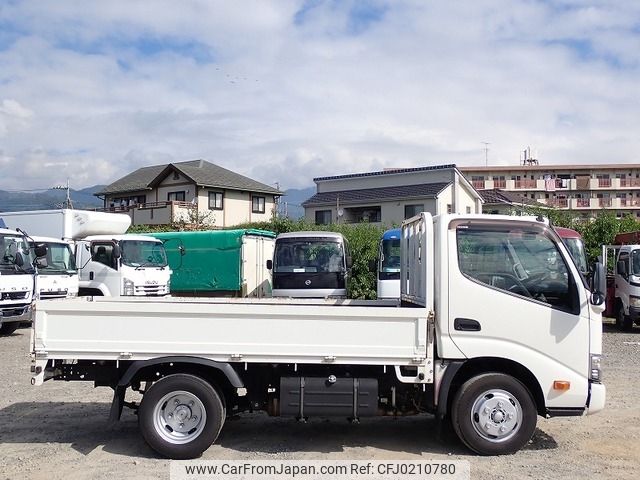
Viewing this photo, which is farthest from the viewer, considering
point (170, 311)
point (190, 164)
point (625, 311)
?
point (190, 164)

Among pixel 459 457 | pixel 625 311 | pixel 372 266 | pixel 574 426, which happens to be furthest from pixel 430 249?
pixel 372 266

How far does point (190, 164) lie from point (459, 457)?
138ft

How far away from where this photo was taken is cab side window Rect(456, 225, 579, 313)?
5930mm

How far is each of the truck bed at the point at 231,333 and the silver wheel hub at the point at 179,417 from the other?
1.42 ft

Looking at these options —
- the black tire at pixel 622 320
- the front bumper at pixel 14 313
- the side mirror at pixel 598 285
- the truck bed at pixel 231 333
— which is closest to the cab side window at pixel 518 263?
the side mirror at pixel 598 285

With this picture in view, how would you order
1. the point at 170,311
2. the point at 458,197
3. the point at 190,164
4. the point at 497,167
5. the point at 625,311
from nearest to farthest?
the point at 170,311 → the point at 625,311 → the point at 458,197 → the point at 190,164 → the point at 497,167

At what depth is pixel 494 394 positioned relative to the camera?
Answer: 5898 millimetres

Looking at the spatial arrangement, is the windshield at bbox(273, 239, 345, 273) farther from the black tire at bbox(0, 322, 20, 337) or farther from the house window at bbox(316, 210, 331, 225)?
the house window at bbox(316, 210, 331, 225)

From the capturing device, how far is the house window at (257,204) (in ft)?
150

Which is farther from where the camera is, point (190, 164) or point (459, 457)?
point (190, 164)

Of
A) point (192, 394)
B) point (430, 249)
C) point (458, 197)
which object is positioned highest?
point (458, 197)

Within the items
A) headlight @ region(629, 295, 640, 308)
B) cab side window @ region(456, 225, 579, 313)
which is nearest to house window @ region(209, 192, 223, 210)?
headlight @ region(629, 295, 640, 308)

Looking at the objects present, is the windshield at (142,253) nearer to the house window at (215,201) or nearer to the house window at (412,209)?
the house window at (215,201)

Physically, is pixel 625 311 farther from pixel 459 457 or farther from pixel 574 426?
pixel 459 457
